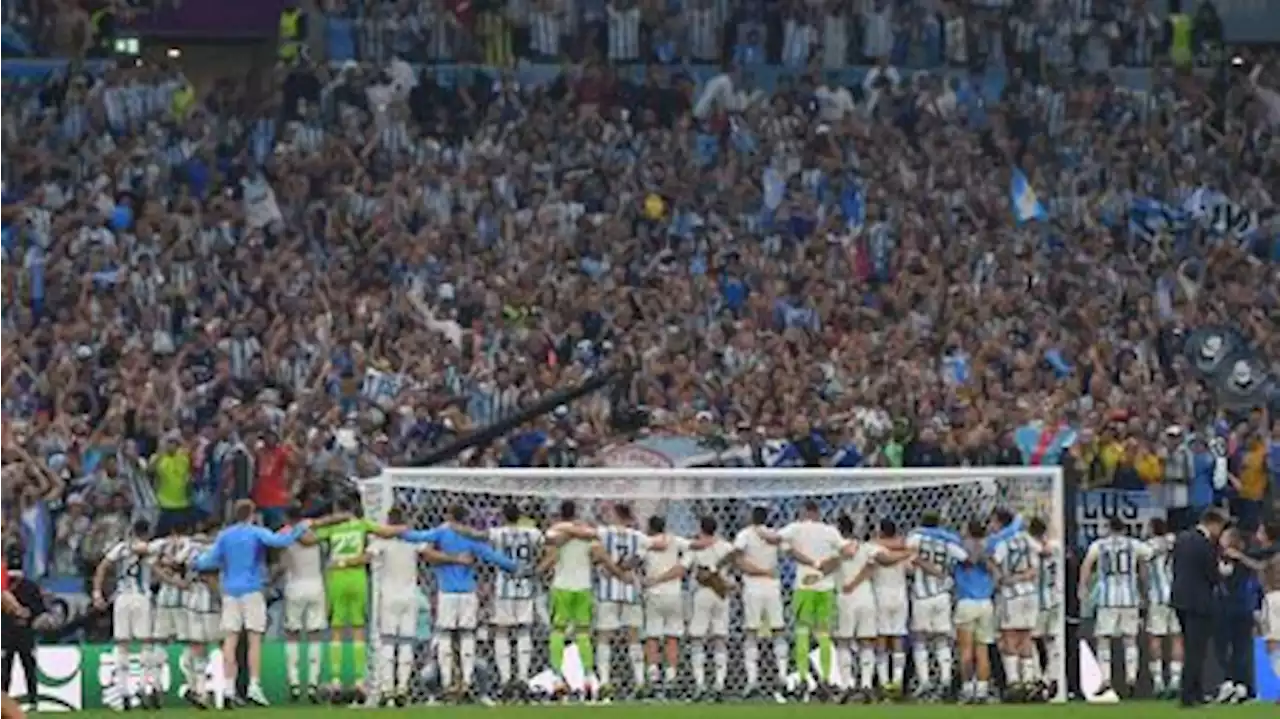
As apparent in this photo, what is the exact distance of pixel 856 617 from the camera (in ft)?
127

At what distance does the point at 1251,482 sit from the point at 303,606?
11.1 metres

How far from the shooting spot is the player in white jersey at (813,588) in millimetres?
38594

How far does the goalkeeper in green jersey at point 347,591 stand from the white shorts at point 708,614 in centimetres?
269

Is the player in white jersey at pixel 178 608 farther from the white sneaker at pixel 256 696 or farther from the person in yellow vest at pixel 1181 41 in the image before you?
the person in yellow vest at pixel 1181 41

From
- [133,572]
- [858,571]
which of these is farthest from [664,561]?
[133,572]

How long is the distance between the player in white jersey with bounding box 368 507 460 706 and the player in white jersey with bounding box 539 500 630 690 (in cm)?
89

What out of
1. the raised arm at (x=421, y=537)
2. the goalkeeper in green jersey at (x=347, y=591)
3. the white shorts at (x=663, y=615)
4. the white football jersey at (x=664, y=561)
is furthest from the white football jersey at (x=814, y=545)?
the goalkeeper in green jersey at (x=347, y=591)

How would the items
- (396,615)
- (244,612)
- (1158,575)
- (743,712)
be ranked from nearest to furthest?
(743,712) → (244,612) → (396,615) → (1158,575)

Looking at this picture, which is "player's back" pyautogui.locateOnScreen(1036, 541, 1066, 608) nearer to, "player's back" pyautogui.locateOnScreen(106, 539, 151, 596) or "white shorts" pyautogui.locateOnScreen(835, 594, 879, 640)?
"white shorts" pyautogui.locateOnScreen(835, 594, 879, 640)

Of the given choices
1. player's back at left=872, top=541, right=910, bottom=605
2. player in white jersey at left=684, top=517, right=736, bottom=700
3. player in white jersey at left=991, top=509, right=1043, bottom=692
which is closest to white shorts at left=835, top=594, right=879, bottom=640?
player's back at left=872, top=541, right=910, bottom=605

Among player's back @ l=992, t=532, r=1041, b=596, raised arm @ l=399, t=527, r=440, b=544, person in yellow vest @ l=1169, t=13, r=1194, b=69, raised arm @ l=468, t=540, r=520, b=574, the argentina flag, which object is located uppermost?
person in yellow vest @ l=1169, t=13, r=1194, b=69

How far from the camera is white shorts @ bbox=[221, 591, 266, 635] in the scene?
37781 millimetres

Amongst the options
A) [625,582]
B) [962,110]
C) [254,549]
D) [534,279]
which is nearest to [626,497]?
[625,582]

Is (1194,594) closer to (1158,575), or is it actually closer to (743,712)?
(1158,575)
